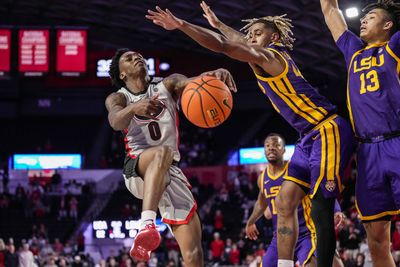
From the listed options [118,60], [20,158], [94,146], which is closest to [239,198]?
[94,146]

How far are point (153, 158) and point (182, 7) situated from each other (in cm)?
2225

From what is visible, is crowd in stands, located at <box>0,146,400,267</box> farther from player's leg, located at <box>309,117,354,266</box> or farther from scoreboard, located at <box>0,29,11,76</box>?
player's leg, located at <box>309,117,354,266</box>

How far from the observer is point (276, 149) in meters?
8.34

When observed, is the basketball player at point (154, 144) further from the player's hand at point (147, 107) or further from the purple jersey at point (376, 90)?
the purple jersey at point (376, 90)

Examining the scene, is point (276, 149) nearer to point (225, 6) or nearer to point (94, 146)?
point (225, 6)

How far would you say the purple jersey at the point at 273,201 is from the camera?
25.5 ft

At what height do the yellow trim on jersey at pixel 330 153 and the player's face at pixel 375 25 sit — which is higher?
the player's face at pixel 375 25

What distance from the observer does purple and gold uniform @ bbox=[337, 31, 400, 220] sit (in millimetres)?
5344

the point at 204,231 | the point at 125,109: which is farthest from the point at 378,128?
the point at 204,231

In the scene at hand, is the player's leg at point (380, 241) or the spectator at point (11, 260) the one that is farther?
the spectator at point (11, 260)

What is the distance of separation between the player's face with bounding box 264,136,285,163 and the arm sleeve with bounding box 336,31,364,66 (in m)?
2.43

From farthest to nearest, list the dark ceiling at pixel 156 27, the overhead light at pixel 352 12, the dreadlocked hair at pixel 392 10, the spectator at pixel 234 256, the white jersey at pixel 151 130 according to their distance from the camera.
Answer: the dark ceiling at pixel 156 27
the spectator at pixel 234 256
the overhead light at pixel 352 12
the white jersey at pixel 151 130
the dreadlocked hair at pixel 392 10

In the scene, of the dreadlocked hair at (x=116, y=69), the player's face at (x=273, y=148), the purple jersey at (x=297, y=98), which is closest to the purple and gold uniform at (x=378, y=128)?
the purple jersey at (x=297, y=98)

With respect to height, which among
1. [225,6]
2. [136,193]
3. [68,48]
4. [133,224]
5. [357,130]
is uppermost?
[225,6]
